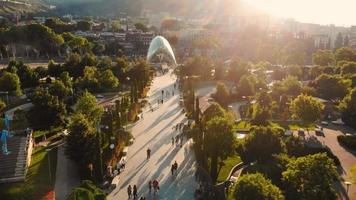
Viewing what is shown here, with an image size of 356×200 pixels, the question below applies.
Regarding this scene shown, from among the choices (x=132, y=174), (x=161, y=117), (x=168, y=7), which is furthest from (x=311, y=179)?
(x=168, y=7)

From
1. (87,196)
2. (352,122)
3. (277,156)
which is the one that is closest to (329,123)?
(352,122)

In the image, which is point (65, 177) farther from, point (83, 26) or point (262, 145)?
point (83, 26)

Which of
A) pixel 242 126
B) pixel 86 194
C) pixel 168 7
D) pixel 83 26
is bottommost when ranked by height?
pixel 242 126

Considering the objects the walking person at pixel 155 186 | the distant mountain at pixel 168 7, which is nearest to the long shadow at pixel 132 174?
the walking person at pixel 155 186

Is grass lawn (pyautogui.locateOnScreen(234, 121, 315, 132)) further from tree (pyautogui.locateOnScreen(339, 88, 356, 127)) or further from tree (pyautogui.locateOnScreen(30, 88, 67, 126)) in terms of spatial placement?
tree (pyautogui.locateOnScreen(30, 88, 67, 126))

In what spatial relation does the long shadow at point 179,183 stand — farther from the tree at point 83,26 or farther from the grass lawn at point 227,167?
the tree at point 83,26

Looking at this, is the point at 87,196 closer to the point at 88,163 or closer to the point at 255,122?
the point at 88,163
